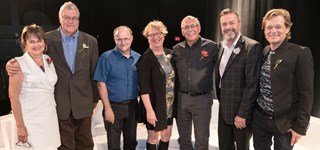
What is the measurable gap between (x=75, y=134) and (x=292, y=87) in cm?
174

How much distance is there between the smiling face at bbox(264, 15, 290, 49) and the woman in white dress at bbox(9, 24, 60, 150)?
1547 mm

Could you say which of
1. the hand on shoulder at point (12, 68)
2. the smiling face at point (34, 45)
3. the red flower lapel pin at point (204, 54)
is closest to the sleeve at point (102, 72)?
the smiling face at point (34, 45)

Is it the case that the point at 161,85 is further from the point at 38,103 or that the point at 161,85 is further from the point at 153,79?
the point at 38,103

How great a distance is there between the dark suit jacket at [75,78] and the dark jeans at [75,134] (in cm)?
7

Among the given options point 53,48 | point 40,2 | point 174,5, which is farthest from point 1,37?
point 174,5

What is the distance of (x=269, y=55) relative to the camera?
6.13 ft

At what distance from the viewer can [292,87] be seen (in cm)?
175

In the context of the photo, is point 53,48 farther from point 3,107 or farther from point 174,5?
point 174,5

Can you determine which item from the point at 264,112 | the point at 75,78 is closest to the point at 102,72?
the point at 75,78

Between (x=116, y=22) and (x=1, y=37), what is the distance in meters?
2.02

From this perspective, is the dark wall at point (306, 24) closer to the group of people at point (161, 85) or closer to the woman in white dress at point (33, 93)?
the group of people at point (161, 85)

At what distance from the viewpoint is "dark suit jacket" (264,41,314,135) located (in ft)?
5.54

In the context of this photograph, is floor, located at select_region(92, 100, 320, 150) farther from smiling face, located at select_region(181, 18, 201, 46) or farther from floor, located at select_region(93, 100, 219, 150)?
smiling face, located at select_region(181, 18, 201, 46)

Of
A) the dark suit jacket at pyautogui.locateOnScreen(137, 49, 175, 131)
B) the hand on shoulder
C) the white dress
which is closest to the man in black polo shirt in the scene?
the dark suit jacket at pyautogui.locateOnScreen(137, 49, 175, 131)
